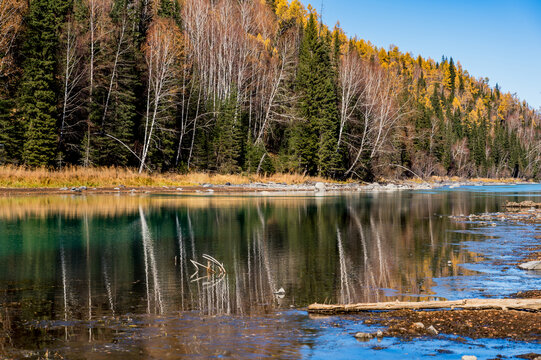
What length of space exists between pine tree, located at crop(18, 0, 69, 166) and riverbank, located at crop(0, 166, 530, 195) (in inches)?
86.1

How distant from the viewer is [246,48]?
66.2 m

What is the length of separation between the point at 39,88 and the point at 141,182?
12691 millimetres

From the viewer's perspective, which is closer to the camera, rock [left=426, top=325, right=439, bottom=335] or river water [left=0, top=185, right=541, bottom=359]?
river water [left=0, top=185, right=541, bottom=359]

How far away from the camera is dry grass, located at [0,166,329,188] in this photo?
43.2m

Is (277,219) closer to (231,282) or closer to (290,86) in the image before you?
(231,282)

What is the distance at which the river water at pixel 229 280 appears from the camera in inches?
312

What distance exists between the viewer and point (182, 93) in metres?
58.7

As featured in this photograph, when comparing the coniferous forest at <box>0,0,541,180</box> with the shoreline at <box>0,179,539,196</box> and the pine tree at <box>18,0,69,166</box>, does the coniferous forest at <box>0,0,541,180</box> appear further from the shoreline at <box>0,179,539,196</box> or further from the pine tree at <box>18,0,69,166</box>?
the shoreline at <box>0,179,539,196</box>

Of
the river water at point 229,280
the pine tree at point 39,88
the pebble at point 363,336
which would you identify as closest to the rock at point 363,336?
the pebble at point 363,336

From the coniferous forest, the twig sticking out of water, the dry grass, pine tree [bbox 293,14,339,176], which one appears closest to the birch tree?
the coniferous forest

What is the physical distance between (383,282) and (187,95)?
54.1 metres

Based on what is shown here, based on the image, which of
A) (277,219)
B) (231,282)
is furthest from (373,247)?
(277,219)

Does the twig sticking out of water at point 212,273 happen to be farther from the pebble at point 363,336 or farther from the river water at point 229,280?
the pebble at point 363,336

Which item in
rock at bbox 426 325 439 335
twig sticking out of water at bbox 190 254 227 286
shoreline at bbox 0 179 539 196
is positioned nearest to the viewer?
rock at bbox 426 325 439 335
